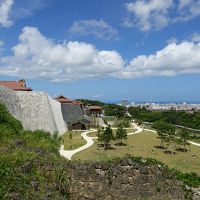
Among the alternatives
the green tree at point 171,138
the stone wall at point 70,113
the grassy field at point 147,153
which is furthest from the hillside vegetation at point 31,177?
the stone wall at point 70,113

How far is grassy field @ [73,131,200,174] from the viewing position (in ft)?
120

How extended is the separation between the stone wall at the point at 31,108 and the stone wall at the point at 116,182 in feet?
95.0

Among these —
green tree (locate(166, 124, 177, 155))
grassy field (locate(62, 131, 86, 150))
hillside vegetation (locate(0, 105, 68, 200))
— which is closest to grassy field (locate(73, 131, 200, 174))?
green tree (locate(166, 124, 177, 155))

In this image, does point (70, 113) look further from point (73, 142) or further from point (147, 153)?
point (147, 153)

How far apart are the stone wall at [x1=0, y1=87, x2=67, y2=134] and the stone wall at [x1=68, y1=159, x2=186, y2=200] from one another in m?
29.0

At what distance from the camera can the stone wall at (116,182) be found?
12414 mm

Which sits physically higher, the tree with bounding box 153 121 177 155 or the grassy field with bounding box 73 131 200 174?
the tree with bounding box 153 121 177 155

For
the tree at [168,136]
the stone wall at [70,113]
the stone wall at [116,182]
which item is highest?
the stone wall at [116,182]

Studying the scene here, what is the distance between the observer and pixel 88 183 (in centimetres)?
1241

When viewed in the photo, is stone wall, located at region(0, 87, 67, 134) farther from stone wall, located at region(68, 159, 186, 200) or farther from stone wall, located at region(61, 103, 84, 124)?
stone wall, located at region(68, 159, 186, 200)

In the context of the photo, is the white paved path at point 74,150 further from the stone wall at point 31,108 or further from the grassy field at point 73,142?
the stone wall at point 31,108

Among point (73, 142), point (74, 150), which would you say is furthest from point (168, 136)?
point (74, 150)

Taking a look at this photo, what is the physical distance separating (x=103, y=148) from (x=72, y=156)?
7592 mm

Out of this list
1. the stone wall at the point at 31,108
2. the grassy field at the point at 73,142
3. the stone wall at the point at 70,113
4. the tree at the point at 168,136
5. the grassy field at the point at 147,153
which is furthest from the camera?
the stone wall at the point at 70,113
